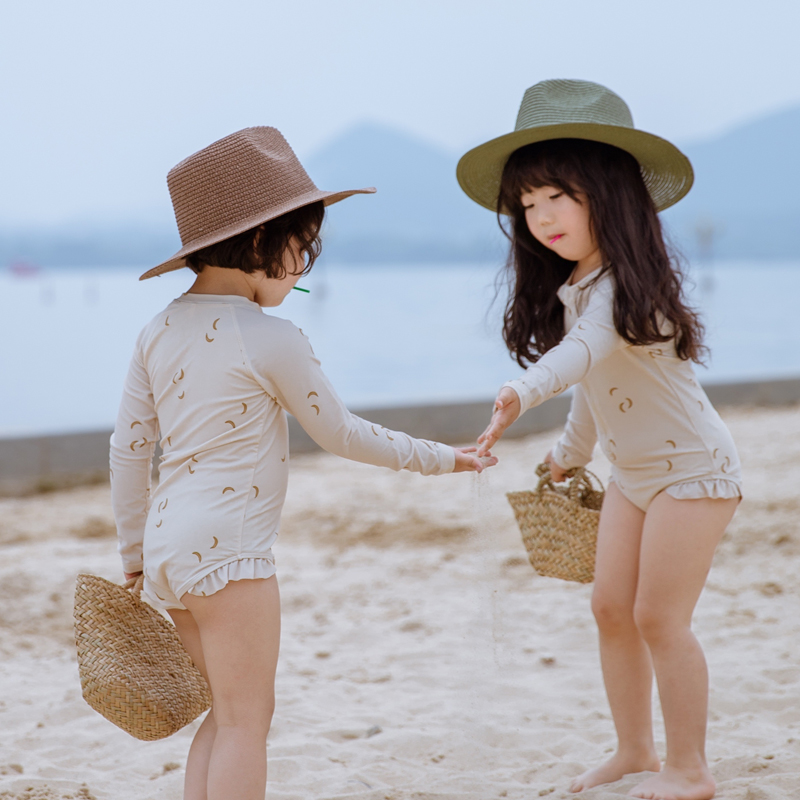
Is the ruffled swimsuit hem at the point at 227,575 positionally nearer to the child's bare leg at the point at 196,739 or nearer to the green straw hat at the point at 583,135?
the child's bare leg at the point at 196,739

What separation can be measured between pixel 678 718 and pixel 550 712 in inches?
27.1

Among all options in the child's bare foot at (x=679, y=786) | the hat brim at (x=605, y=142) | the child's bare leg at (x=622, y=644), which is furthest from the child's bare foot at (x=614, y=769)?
the hat brim at (x=605, y=142)

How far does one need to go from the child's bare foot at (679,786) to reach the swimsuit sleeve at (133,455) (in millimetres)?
1139

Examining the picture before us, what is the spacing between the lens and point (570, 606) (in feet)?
11.5

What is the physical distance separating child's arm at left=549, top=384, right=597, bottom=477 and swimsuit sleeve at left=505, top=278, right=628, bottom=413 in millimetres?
363


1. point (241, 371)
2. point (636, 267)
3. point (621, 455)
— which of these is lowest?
point (621, 455)

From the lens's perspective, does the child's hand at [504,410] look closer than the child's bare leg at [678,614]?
Yes

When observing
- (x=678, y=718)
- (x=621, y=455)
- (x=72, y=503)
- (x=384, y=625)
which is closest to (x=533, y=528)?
(x=621, y=455)

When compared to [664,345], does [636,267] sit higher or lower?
higher

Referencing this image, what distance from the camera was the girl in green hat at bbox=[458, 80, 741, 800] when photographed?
1.94 metres

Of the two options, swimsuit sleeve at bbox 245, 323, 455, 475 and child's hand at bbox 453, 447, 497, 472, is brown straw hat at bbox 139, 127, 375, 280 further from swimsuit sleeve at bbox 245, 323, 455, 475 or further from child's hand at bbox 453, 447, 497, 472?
child's hand at bbox 453, 447, 497, 472

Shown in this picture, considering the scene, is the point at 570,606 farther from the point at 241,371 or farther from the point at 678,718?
the point at 241,371

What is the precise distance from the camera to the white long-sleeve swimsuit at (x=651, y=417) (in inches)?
77.4

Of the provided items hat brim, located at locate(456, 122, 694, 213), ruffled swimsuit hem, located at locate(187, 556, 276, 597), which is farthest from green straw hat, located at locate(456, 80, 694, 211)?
ruffled swimsuit hem, located at locate(187, 556, 276, 597)
